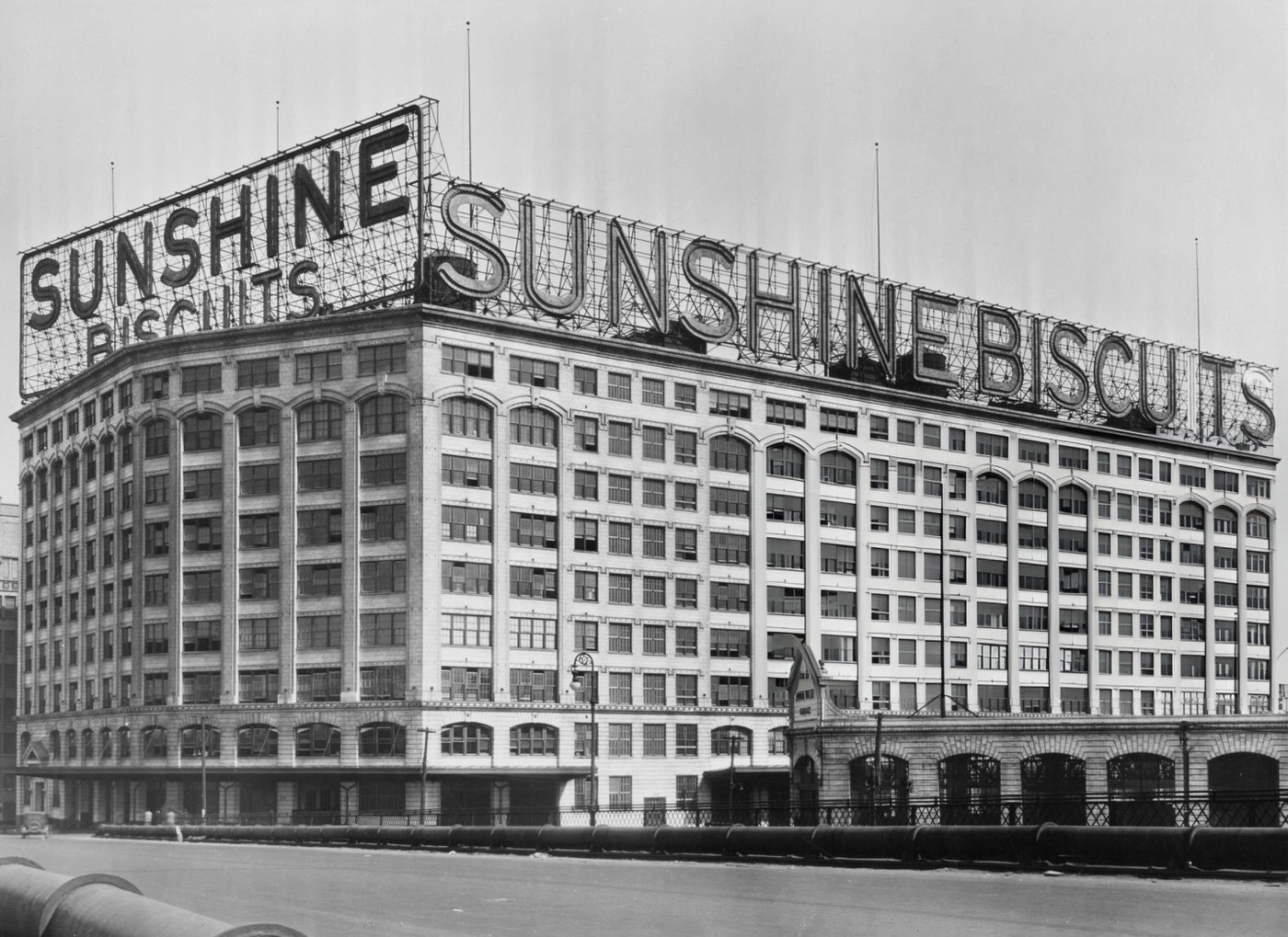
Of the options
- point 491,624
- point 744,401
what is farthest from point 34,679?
point 744,401

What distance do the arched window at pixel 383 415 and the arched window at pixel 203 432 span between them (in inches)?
389

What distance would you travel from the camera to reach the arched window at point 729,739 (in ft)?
346

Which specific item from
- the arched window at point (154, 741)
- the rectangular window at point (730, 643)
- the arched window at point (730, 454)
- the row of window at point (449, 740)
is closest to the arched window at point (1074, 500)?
the arched window at point (730, 454)

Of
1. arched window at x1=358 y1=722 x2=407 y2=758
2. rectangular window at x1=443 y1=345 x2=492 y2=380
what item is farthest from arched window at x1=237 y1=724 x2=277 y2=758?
rectangular window at x1=443 y1=345 x2=492 y2=380

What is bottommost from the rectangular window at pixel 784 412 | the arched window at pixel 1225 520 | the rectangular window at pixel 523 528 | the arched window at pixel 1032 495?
the rectangular window at pixel 523 528

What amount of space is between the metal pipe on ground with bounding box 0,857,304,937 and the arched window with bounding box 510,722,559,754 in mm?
79619

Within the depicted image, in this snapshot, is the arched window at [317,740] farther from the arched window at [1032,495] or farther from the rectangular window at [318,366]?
the arched window at [1032,495]

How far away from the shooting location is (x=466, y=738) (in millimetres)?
94875

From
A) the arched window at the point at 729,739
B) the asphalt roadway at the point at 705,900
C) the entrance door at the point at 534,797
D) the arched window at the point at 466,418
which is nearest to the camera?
the asphalt roadway at the point at 705,900

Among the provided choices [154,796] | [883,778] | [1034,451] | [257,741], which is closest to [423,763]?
[257,741]

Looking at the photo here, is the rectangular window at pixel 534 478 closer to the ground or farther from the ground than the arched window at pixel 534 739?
farther from the ground

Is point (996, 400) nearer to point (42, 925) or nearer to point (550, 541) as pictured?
point (550, 541)

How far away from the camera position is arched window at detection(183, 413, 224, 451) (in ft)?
332

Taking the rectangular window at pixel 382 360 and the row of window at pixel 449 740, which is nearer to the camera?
the row of window at pixel 449 740
